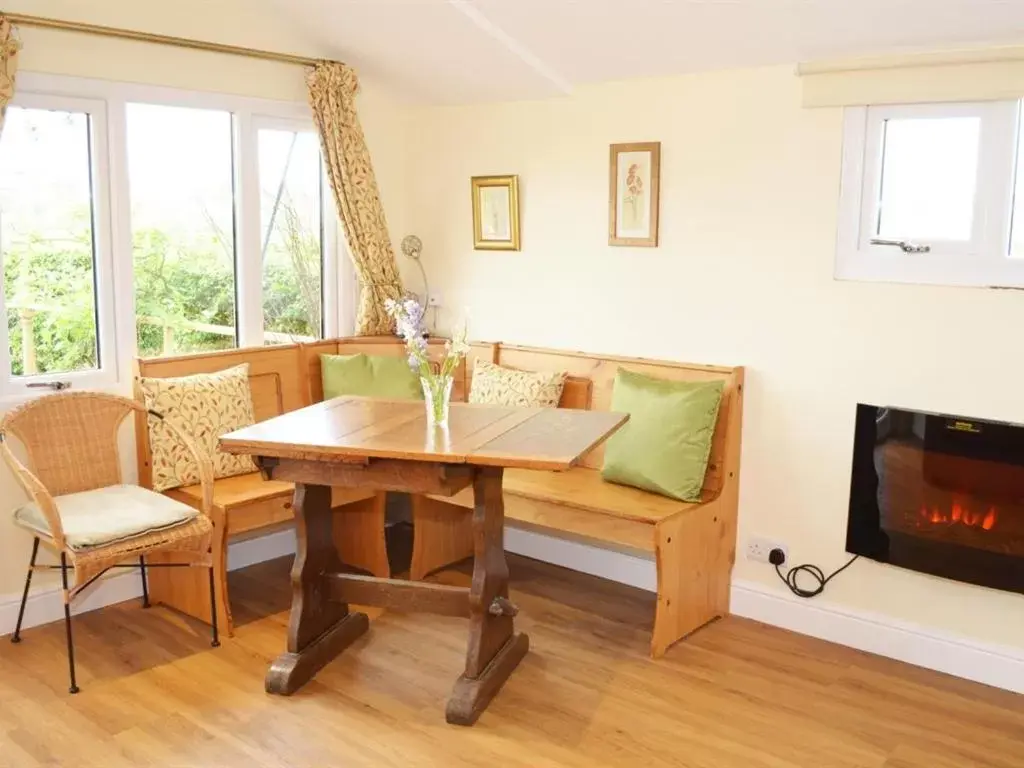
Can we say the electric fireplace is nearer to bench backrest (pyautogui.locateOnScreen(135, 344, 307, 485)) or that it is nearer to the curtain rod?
bench backrest (pyautogui.locateOnScreen(135, 344, 307, 485))

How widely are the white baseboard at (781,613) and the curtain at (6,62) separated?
71.4 inches

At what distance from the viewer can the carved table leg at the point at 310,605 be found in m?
3.26

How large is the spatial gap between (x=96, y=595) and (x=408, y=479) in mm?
1717

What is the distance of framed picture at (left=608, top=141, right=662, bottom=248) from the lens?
4004 mm

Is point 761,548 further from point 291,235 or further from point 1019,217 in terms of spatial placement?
point 291,235

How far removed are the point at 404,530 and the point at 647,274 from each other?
187 cm

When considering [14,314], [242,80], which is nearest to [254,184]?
[242,80]

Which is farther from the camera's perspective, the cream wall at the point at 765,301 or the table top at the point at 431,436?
the cream wall at the point at 765,301

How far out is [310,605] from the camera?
3.39m

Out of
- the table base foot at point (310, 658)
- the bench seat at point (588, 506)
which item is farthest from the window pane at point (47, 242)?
the bench seat at point (588, 506)

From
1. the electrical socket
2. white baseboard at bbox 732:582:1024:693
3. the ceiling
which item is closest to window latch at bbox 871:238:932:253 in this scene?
the ceiling

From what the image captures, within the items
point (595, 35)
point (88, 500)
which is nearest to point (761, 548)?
point (595, 35)

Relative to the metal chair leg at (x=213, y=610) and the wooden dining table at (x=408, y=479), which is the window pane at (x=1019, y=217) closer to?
the wooden dining table at (x=408, y=479)

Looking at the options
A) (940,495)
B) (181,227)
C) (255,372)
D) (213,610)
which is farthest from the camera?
(255,372)
